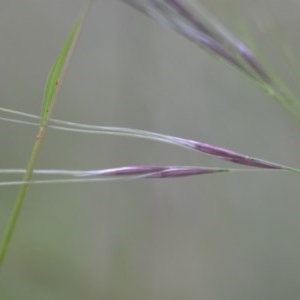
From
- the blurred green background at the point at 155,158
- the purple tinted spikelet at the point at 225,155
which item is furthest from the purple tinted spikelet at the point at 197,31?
the blurred green background at the point at 155,158

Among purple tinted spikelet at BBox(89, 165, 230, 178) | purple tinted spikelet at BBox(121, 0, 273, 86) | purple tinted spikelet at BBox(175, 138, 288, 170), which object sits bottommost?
purple tinted spikelet at BBox(89, 165, 230, 178)

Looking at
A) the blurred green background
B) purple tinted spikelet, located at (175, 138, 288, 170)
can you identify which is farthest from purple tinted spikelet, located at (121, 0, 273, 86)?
the blurred green background

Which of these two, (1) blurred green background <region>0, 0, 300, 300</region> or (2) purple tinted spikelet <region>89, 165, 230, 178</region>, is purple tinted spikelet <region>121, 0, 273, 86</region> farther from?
(1) blurred green background <region>0, 0, 300, 300</region>

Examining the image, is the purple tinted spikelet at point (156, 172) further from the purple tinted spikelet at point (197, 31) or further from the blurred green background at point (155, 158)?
the blurred green background at point (155, 158)

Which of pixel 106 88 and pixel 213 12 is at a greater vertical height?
pixel 213 12

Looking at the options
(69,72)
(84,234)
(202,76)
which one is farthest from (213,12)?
(84,234)

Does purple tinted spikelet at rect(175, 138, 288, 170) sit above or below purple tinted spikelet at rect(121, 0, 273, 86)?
below

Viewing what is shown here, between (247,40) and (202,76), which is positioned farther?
(202,76)

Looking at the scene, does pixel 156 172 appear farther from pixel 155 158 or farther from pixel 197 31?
pixel 155 158

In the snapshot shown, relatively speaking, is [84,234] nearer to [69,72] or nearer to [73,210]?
[73,210]
